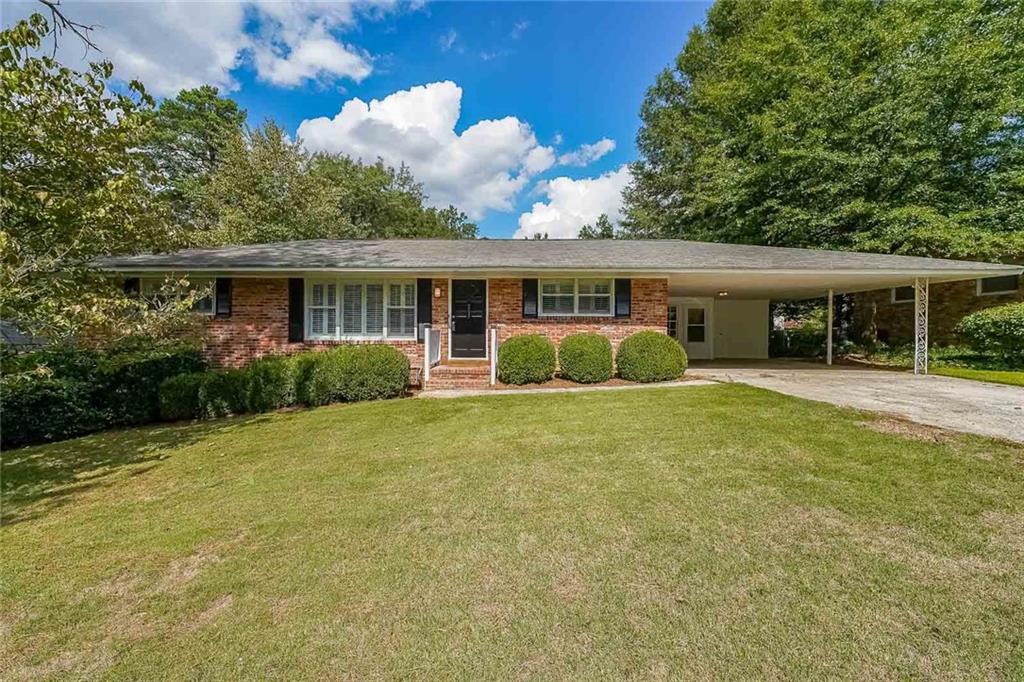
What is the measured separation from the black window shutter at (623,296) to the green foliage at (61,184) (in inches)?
345

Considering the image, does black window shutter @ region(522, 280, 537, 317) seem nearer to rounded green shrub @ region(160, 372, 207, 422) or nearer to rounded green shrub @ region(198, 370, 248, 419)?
rounded green shrub @ region(198, 370, 248, 419)

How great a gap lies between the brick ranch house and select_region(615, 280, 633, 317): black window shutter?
24 mm

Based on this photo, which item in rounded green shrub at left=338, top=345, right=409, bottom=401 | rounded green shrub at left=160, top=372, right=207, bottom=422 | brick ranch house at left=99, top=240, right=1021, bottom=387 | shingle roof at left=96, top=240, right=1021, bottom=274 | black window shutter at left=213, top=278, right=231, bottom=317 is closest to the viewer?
rounded green shrub at left=160, top=372, right=207, bottom=422

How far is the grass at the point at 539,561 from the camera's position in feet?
6.70

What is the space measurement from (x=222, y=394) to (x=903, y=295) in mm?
19899

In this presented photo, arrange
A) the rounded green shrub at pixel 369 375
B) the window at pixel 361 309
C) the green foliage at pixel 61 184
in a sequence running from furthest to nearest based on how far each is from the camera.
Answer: the window at pixel 361 309 → the rounded green shrub at pixel 369 375 → the green foliage at pixel 61 184

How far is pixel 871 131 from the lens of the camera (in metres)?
14.1

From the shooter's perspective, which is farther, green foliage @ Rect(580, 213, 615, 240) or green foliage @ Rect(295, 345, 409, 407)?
green foliage @ Rect(580, 213, 615, 240)

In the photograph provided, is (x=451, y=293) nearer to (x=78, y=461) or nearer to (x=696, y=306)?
(x=78, y=461)

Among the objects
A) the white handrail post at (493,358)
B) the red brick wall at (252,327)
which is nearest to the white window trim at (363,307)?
the red brick wall at (252,327)

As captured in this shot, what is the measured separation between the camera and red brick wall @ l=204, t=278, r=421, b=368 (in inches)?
404

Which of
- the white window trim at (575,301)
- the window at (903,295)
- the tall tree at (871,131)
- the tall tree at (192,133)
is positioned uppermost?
the tall tree at (192,133)

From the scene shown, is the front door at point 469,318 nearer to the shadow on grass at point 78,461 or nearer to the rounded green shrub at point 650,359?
the rounded green shrub at point 650,359

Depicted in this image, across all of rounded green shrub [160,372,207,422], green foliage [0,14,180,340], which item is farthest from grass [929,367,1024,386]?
rounded green shrub [160,372,207,422]
